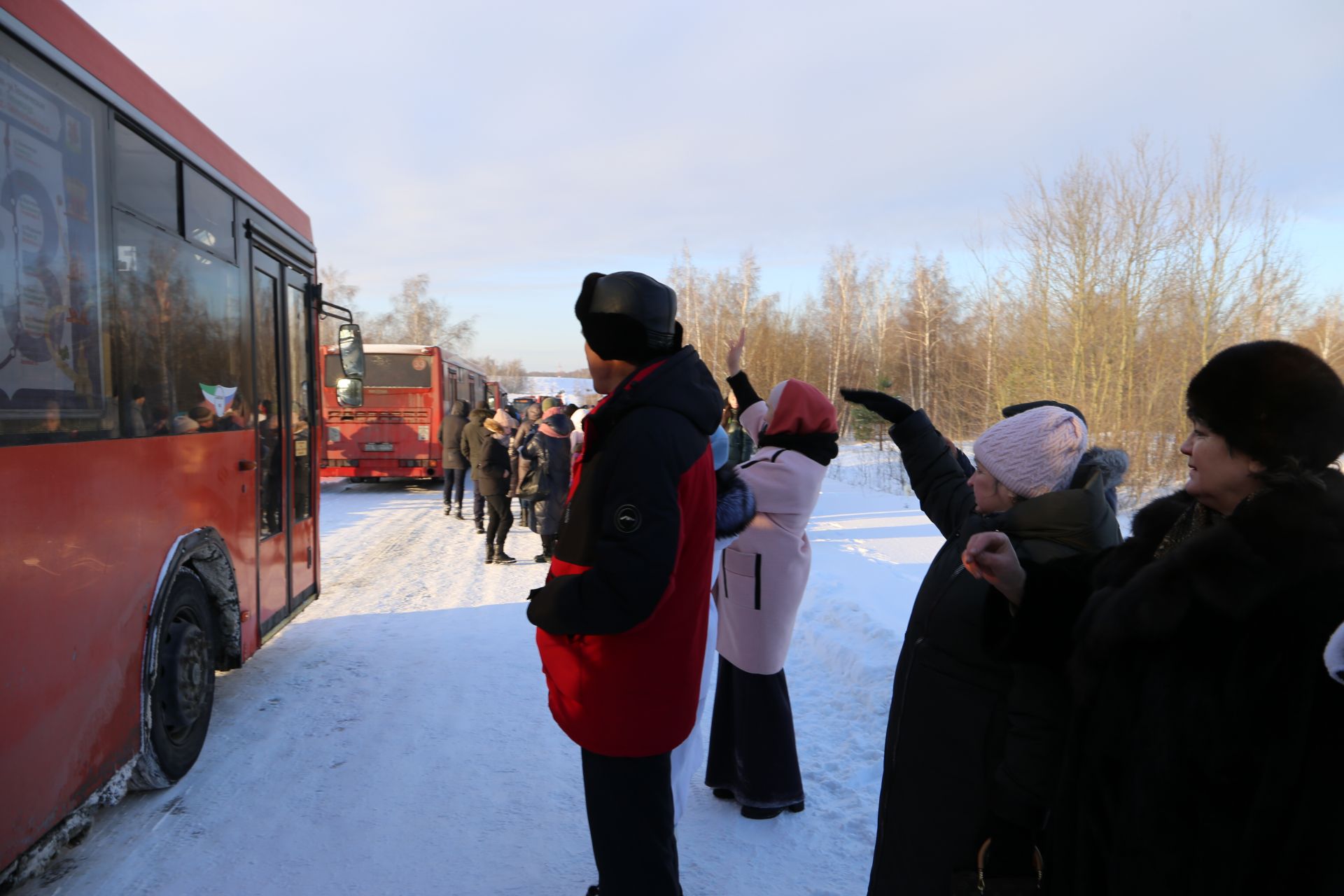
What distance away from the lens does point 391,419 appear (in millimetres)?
16875

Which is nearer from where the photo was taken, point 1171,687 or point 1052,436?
point 1171,687

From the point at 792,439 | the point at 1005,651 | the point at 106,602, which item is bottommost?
the point at 106,602

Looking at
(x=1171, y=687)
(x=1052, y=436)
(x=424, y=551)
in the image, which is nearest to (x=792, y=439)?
(x=1052, y=436)

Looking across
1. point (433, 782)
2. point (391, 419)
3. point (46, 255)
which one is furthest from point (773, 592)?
point (391, 419)

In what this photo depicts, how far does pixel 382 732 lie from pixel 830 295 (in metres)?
36.8

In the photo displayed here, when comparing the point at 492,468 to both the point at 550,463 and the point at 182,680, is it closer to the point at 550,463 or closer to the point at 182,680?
the point at 550,463

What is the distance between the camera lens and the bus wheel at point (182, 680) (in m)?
3.65

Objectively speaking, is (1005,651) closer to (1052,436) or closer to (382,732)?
(1052,436)

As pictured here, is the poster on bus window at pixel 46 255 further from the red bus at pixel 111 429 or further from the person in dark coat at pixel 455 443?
the person in dark coat at pixel 455 443

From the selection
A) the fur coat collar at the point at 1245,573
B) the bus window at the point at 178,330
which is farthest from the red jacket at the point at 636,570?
the bus window at the point at 178,330

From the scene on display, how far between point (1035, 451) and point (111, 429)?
333 cm

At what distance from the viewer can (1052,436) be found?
2008 mm

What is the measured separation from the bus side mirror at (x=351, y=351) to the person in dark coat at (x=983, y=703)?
5.59 metres

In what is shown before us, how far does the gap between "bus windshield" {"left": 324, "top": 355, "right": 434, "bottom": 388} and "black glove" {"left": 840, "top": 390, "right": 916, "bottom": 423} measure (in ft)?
50.7
